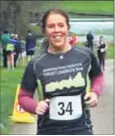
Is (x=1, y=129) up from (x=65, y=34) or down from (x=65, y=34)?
down

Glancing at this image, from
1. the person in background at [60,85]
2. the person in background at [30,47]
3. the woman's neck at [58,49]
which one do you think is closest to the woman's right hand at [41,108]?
the person in background at [60,85]

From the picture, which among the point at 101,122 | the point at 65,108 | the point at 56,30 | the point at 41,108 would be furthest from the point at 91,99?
the point at 101,122

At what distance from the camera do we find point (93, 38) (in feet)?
128

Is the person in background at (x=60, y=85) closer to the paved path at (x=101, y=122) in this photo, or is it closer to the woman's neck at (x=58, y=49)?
the woman's neck at (x=58, y=49)

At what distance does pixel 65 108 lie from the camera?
16.9 feet

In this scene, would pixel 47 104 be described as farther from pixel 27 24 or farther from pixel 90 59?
pixel 27 24

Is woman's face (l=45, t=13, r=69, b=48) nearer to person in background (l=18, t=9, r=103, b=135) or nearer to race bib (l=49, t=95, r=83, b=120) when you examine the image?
person in background (l=18, t=9, r=103, b=135)

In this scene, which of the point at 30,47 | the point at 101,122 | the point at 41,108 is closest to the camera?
the point at 41,108

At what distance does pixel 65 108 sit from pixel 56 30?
568 mm

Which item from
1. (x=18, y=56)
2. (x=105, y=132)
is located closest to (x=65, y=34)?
(x=105, y=132)

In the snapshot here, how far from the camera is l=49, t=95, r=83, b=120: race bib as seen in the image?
5.14 m

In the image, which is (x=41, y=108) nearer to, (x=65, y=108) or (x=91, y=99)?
(x=65, y=108)

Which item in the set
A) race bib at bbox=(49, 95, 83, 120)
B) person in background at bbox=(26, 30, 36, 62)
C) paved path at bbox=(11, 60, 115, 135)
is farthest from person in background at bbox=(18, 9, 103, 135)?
person in background at bbox=(26, 30, 36, 62)

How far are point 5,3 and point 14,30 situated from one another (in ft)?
9.09
